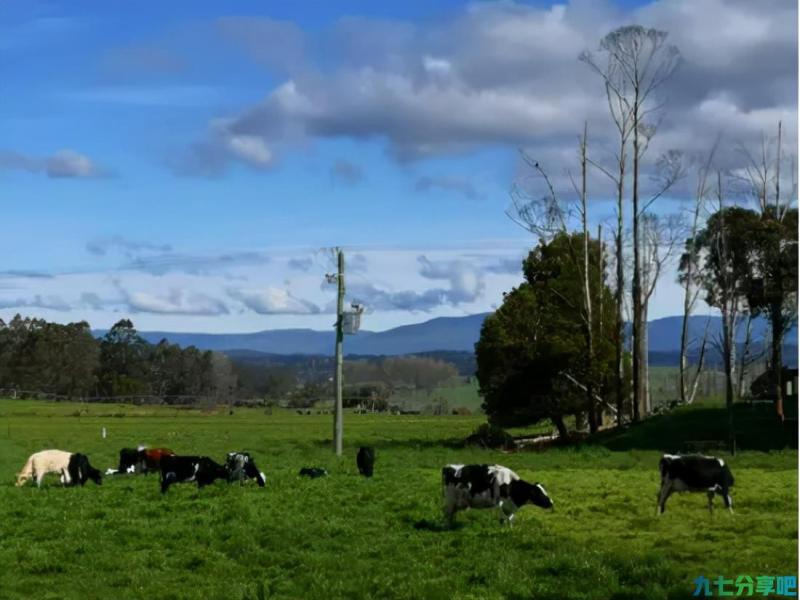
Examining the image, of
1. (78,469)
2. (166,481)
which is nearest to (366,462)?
(166,481)

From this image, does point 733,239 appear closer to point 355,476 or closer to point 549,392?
point 549,392

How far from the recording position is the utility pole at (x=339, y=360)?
42.1 m

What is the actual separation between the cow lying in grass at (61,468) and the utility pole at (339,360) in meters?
14.1

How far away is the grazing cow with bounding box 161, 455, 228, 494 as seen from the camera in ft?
82.9

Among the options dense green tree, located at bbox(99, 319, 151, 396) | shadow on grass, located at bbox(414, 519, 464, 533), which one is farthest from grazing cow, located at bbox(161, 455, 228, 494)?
dense green tree, located at bbox(99, 319, 151, 396)

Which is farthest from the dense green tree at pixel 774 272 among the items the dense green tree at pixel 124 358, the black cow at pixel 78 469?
the dense green tree at pixel 124 358

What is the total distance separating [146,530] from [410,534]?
14.3 ft

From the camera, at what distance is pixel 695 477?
1948 centimetres

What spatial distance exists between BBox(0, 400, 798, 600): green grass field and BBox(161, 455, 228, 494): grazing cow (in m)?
0.34

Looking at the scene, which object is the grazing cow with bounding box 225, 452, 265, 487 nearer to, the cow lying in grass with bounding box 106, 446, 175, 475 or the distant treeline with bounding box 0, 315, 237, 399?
the cow lying in grass with bounding box 106, 446, 175, 475

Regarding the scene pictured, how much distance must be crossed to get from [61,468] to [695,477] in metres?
15.5

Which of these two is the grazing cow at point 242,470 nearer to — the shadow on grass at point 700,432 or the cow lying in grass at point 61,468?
A: the cow lying in grass at point 61,468

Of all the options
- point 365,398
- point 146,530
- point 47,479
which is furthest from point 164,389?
point 146,530

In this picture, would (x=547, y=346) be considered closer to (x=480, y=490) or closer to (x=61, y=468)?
(x=61, y=468)
